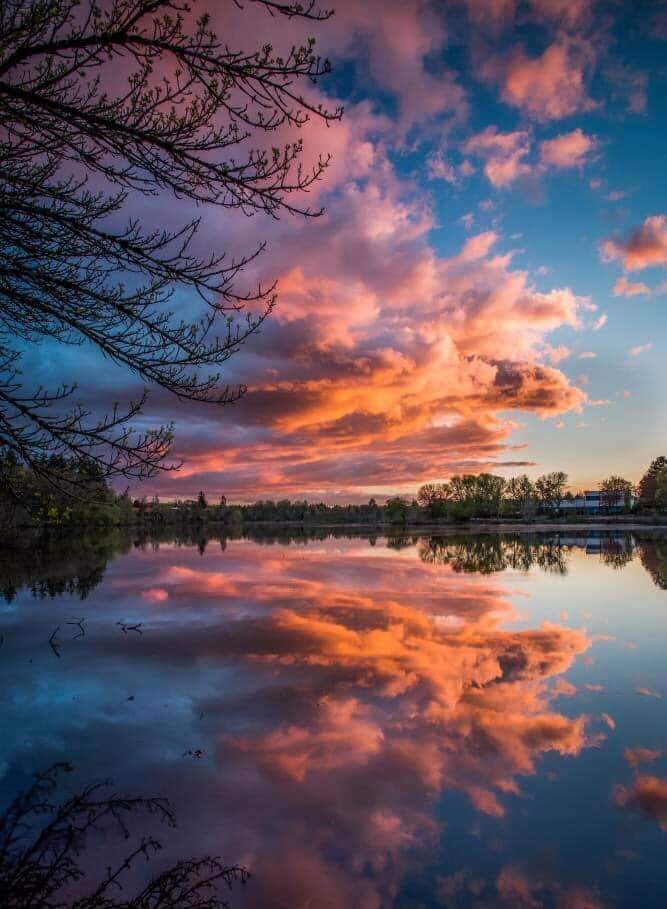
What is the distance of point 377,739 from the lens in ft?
17.4

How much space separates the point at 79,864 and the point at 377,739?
9.36 feet

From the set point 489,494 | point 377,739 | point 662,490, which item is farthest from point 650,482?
point 377,739

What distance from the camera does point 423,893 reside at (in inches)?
129

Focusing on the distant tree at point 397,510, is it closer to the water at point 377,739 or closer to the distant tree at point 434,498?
the distant tree at point 434,498

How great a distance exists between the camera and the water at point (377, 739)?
11.5 feet

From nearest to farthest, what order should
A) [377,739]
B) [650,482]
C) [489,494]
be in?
[377,739], [650,482], [489,494]

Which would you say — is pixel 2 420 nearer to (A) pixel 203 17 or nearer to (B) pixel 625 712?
(A) pixel 203 17

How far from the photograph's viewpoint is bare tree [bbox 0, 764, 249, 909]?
126 inches

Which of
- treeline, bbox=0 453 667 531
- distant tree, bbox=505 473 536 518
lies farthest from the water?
distant tree, bbox=505 473 536 518

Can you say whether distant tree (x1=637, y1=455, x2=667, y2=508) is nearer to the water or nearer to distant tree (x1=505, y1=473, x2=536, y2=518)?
distant tree (x1=505, y1=473, x2=536, y2=518)

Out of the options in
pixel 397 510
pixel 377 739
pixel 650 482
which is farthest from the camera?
pixel 397 510

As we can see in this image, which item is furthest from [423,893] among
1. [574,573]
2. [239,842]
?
[574,573]

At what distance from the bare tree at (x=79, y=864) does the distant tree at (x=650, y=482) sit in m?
100

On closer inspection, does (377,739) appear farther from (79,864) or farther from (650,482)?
(650,482)
